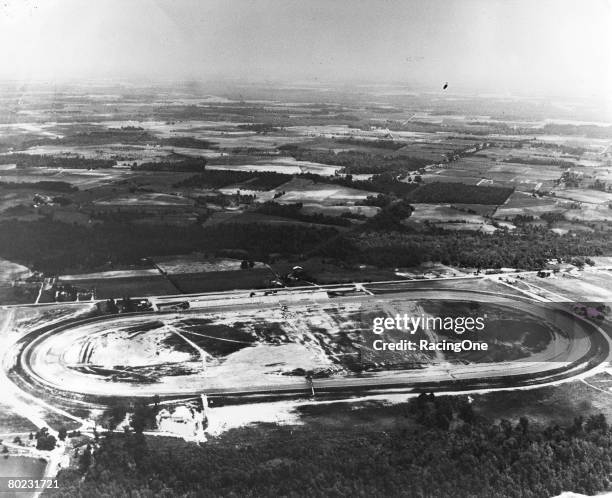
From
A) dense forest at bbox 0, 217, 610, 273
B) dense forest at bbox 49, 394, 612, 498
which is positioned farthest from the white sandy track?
dense forest at bbox 0, 217, 610, 273

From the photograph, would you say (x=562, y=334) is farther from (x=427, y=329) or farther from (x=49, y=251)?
(x=49, y=251)

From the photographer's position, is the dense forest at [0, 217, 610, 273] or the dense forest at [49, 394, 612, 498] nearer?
the dense forest at [49, 394, 612, 498]

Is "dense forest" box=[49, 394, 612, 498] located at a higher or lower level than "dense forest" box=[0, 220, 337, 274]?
lower

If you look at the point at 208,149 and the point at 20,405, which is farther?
the point at 208,149

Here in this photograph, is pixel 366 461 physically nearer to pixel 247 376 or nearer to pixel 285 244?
pixel 247 376

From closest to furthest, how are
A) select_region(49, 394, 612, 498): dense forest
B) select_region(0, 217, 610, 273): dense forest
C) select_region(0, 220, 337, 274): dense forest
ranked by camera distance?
1. select_region(49, 394, 612, 498): dense forest
2. select_region(0, 220, 337, 274): dense forest
3. select_region(0, 217, 610, 273): dense forest

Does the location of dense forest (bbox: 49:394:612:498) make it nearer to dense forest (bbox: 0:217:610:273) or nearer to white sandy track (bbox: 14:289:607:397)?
white sandy track (bbox: 14:289:607:397)

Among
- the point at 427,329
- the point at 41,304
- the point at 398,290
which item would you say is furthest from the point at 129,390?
the point at 398,290

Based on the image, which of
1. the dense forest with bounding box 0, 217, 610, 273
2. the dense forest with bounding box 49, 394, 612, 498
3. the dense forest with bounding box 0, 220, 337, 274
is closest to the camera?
the dense forest with bounding box 49, 394, 612, 498
